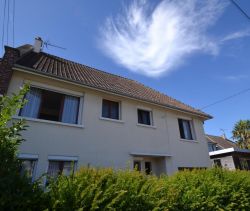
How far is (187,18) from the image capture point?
26.4 ft

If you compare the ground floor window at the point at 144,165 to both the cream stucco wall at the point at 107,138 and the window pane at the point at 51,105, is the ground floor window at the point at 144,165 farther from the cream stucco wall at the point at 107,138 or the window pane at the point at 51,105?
the window pane at the point at 51,105

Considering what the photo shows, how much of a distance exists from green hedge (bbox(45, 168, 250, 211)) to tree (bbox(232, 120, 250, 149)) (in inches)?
1211

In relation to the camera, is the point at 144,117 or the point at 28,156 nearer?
the point at 28,156

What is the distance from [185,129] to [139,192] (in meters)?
11.6

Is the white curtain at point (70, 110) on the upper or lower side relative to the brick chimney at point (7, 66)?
lower

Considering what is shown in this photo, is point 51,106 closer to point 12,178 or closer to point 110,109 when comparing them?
point 110,109

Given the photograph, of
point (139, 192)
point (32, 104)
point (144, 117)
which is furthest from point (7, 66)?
point (144, 117)

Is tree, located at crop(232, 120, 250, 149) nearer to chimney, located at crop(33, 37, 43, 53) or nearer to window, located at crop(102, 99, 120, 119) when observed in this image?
window, located at crop(102, 99, 120, 119)

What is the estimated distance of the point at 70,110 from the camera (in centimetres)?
1042

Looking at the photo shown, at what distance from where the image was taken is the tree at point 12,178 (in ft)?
9.54

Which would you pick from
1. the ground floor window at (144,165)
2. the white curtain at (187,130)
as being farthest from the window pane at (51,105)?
the white curtain at (187,130)

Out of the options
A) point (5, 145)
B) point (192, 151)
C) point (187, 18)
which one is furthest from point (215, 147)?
point (5, 145)

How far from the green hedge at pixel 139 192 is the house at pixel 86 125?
2.04m

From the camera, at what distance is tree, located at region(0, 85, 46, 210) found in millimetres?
2908
